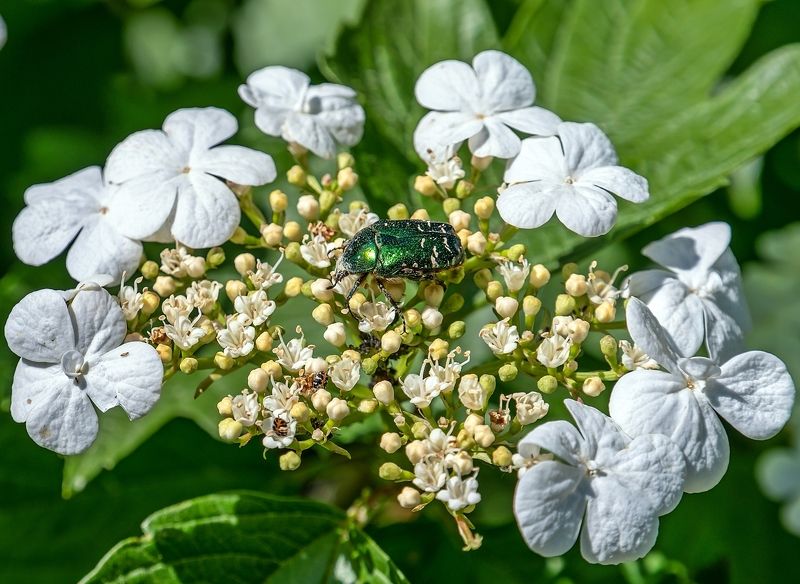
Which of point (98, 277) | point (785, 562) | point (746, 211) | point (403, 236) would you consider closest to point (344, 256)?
point (403, 236)

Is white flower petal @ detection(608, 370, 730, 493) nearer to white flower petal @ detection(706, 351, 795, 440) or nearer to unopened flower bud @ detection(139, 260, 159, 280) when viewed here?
white flower petal @ detection(706, 351, 795, 440)

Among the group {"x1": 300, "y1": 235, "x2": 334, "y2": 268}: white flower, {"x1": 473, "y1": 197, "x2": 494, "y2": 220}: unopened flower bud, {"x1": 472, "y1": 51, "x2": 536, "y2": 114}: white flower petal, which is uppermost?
{"x1": 472, "y1": 51, "x2": 536, "y2": 114}: white flower petal

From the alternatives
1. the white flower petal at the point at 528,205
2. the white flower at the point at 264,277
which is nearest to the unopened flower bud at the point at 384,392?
the white flower at the point at 264,277

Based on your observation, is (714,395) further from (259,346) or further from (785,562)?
(785,562)

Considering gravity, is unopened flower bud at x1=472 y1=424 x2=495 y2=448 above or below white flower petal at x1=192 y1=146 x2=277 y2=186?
below

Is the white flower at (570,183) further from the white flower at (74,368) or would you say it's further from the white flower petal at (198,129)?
the white flower at (74,368)

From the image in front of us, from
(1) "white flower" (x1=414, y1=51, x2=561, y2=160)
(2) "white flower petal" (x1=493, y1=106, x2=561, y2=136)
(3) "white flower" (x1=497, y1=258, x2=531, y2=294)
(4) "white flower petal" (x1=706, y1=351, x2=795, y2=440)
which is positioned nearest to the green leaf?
(3) "white flower" (x1=497, y1=258, x2=531, y2=294)

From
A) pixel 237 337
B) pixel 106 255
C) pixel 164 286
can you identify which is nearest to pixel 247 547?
pixel 237 337
